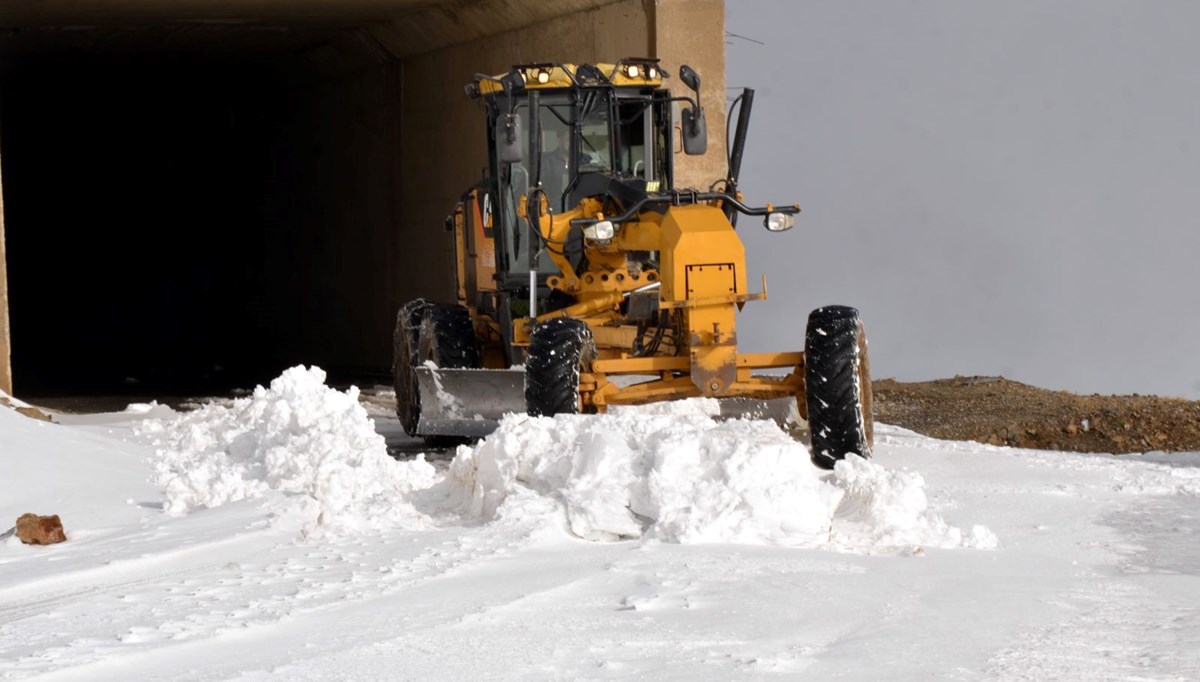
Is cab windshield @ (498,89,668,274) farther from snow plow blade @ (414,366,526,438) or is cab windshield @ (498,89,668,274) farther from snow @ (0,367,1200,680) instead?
snow @ (0,367,1200,680)

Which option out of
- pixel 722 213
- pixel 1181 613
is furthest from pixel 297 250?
pixel 1181 613

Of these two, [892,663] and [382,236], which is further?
[382,236]

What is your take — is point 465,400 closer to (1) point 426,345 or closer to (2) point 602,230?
(1) point 426,345

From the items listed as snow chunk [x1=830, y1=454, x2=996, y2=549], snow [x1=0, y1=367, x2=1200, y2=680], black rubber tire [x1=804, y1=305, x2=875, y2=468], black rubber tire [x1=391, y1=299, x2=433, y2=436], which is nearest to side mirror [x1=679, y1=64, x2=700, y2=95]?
black rubber tire [x1=804, y1=305, x2=875, y2=468]

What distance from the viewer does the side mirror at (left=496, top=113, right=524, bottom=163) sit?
10398 mm

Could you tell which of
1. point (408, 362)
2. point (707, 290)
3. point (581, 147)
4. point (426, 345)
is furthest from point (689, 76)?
point (408, 362)

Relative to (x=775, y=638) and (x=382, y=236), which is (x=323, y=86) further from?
(x=775, y=638)

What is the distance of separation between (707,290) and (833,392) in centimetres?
97

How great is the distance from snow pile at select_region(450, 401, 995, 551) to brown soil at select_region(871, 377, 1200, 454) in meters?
5.81

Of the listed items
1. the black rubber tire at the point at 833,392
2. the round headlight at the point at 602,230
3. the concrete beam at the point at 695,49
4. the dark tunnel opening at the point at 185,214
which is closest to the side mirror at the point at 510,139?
the round headlight at the point at 602,230

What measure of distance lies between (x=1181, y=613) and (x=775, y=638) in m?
1.61

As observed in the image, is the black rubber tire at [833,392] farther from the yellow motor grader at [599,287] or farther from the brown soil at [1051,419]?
the brown soil at [1051,419]

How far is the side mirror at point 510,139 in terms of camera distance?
10398 mm

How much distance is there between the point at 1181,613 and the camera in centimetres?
602
